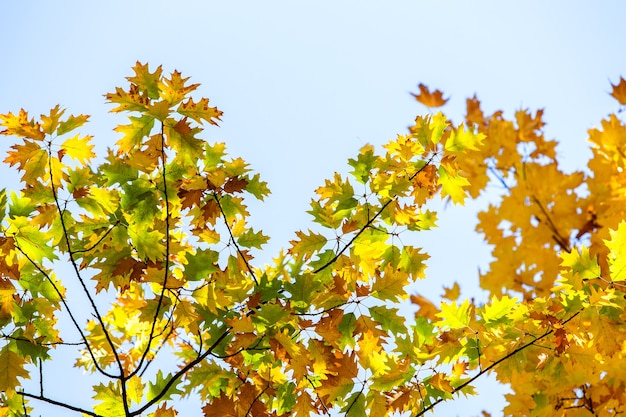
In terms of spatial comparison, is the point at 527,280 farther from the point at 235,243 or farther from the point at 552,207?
the point at 235,243

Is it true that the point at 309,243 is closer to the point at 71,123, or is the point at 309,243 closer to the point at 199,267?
the point at 199,267

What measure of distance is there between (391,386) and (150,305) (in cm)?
93

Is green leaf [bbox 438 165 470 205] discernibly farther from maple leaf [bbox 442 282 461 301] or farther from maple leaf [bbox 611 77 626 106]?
maple leaf [bbox 611 77 626 106]

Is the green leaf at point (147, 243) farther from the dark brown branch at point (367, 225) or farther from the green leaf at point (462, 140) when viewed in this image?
the green leaf at point (462, 140)

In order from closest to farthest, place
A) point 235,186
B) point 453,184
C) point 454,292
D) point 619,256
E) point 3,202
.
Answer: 1. point 3,202
2. point 619,256
3. point 235,186
4. point 453,184
5. point 454,292

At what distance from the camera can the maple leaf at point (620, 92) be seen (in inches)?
189

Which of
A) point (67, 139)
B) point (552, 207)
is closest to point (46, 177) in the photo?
point (67, 139)

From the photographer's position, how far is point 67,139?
215 centimetres

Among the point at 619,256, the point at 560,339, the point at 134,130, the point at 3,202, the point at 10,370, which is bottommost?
the point at 560,339

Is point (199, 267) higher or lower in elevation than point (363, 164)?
lower

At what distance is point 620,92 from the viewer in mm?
4859

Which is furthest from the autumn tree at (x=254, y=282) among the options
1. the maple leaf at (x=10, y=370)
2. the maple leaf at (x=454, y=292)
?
the maple leaf at (x=454, y=292)

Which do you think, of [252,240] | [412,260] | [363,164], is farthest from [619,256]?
[252,240]

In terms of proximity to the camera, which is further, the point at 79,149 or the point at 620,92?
the point at 620,92
